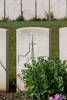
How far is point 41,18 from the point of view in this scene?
16.4 meters

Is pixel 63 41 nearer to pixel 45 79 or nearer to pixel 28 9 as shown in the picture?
pixel 45 79

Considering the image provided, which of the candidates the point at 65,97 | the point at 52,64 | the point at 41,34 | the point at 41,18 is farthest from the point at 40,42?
the point at 41,18

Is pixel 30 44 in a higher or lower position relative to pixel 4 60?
higher

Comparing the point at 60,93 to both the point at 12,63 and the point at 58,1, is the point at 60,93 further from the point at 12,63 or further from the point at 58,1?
the point at 58,1

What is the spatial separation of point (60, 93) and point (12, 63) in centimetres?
332

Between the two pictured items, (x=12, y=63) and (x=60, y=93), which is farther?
(x=12, y=63)

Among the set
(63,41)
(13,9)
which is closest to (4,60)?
(63,41)

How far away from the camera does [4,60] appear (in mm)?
5492

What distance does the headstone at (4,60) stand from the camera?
5445 millimetres

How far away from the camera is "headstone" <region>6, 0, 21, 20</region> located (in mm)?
16969

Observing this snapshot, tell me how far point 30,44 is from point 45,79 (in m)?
1.06

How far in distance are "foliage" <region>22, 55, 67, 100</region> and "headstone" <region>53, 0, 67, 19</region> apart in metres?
12.0

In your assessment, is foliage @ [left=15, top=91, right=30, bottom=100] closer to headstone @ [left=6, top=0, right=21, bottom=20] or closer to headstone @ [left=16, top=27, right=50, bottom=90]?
headstone @ [left=16, top=27, right=50, bottom=90]

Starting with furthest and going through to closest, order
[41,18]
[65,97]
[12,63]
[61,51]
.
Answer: [41,18], [12,63], [61,51], [65,97]
